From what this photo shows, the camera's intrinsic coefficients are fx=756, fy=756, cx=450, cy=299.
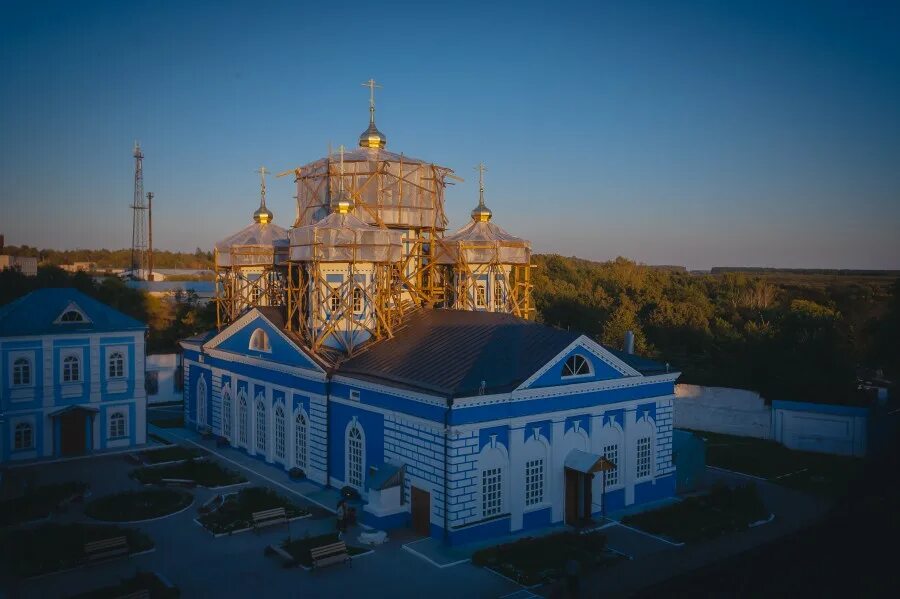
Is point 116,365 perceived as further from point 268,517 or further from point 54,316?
point 268,517

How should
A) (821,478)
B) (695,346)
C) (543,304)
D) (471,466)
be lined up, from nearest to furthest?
(471,466)
(821,478)
(695,346)
(543,304)

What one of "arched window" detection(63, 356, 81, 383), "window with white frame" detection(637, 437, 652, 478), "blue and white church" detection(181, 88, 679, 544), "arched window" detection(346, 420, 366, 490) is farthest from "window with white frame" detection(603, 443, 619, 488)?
"arched window" detection(63, 356, 81, 383)

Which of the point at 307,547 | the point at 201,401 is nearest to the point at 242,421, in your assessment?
the point at 201,401

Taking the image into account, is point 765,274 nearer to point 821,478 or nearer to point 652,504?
point 821,478

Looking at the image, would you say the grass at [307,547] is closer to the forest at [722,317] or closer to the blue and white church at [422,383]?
the blue and white church at [422,383]

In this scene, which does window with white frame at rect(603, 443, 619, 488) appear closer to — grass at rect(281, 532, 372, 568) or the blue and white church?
the blue and white church

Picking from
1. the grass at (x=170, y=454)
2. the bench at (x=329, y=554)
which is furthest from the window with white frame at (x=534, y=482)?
the grass at (x=170, y=454)

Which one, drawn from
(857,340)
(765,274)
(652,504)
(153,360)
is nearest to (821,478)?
(652,504)
